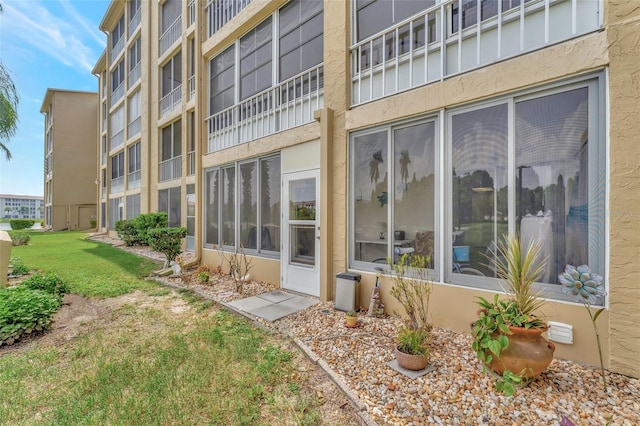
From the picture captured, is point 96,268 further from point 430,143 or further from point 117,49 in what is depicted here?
point 117,49

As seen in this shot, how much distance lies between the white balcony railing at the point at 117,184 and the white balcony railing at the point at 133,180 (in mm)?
1392

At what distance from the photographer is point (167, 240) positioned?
8.12 m

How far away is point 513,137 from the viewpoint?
3543 mm

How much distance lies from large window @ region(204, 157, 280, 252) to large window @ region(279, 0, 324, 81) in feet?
6.96

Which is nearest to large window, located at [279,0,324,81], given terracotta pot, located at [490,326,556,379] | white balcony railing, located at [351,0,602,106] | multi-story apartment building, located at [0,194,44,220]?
white balcony railing, located at [351,0,602,106]

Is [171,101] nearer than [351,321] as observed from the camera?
No

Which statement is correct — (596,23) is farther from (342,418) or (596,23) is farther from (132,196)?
(132,196)

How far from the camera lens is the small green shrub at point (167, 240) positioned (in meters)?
8.06

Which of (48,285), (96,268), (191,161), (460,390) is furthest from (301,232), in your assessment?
(96,268)

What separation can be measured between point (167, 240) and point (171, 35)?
9546mm

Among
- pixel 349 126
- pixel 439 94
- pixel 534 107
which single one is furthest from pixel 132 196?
pixel 534 107

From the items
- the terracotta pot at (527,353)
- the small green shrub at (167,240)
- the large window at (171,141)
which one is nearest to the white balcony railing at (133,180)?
the large window at (171,141)

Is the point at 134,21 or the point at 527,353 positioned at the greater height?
the point at 134,21

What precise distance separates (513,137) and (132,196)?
18313mm
